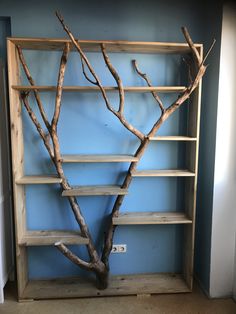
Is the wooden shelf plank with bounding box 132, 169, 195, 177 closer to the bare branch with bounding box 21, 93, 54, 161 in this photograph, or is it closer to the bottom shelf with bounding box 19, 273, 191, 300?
the bare branch with bounding box 21, 93, 54, 161

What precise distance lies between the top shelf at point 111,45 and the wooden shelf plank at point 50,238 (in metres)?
1.56

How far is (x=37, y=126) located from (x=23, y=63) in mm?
506

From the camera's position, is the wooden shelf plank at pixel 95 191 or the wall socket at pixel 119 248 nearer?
the wooden shelf plank at pixel 95 191

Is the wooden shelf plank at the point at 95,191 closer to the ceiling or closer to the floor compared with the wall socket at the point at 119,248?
closer to the ceiling

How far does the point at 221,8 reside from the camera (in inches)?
80.0

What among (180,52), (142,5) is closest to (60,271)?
(180,52)

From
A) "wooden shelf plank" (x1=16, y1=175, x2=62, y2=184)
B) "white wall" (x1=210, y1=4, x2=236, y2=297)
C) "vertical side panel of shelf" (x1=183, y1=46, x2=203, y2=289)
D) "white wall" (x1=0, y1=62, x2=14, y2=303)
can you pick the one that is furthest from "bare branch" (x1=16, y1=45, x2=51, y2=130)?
"white wall" (x1=210, y1=4, x2=236, y2=297)

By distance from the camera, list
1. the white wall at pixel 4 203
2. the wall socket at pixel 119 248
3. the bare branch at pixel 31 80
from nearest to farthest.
→ the bare branch at pixel 31 80 < the white wall at pixel 4 203 < the wall socket at pixel 119 248

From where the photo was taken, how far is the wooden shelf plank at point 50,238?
2.10 meters

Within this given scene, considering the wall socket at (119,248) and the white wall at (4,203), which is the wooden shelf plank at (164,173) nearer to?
the wall socket at (119,248)

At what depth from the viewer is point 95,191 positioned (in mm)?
2105

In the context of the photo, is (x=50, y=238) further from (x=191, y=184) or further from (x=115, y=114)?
(x=191, y=184)

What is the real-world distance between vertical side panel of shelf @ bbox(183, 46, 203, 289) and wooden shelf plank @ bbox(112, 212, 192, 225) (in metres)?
0.09

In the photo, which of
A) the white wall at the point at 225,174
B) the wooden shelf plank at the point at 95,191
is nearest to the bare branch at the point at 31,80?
the wooden shelf plank at the point at 95,191
